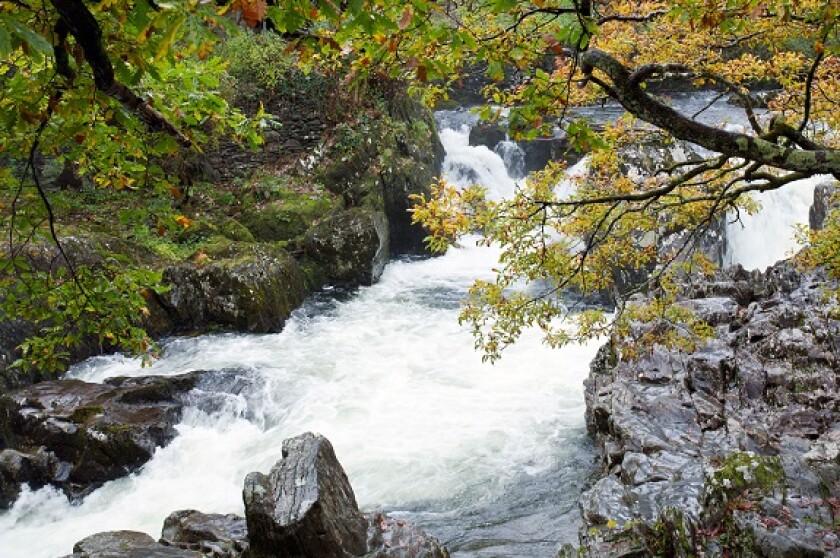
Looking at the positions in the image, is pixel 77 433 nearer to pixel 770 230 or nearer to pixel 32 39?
pixel 32 39

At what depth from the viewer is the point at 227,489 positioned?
7.91 meters

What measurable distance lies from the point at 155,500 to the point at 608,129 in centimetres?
705

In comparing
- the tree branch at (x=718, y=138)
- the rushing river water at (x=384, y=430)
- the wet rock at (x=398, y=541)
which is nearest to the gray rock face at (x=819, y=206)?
the rushing river water at (x=384, y=430)

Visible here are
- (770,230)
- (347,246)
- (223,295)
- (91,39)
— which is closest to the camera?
(91,39)

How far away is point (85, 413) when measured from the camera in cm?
837

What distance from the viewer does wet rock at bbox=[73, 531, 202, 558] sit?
17.5 ft

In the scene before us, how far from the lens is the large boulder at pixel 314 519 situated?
528 cm

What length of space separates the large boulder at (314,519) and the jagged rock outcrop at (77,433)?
3298 millimetres

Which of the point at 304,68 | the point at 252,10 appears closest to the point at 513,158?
the point at 304,68

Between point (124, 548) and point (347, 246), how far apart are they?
994 cm

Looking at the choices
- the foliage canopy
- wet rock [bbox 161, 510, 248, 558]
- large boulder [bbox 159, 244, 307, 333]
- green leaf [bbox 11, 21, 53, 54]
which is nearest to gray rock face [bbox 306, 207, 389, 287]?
large boulder [bbox 159, 244, 307, 333]

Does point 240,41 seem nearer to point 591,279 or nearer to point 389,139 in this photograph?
point 389,139

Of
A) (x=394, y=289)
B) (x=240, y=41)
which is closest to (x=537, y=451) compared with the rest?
(x=394, y=289)

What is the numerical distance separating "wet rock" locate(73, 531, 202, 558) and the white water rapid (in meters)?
1.02
